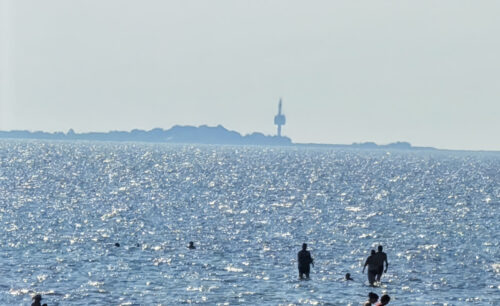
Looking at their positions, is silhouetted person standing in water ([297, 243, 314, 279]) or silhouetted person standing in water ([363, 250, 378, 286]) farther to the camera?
silhouetted person standing in water ([297, 243, 314, 279])

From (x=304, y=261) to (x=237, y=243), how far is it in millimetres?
17175

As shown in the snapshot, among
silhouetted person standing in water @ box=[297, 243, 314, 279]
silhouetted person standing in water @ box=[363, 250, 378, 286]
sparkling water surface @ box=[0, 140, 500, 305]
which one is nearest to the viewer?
sparkling water surface @ box=[0, 140, 500, 305]

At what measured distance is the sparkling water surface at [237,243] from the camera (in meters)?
46.5

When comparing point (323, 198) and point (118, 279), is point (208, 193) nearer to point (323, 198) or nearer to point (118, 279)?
point (323, 198)

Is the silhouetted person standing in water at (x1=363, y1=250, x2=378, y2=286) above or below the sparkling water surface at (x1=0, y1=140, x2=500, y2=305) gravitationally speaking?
above

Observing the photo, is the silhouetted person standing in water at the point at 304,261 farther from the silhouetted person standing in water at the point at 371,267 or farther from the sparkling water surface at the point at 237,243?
the silhouetted person standing in water at the point at 371,267

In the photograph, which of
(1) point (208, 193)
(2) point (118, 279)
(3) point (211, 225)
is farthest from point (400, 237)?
(1) point (208, 193)

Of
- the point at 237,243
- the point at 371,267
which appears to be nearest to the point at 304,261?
the point at 371,267

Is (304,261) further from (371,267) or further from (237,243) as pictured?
(237,243)

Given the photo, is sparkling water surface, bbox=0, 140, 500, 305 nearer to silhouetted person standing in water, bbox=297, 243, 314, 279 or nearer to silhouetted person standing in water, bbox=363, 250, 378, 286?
silhouetted person standing in water, bbox=363, 250, 378, 286

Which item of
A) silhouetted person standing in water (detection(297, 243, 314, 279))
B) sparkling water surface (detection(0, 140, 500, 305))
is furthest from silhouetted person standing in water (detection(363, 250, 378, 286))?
silhouetted person standing in water (detection(297, 243, 314, 279))

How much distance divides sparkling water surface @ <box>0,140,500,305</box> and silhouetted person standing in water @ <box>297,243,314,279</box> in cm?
66

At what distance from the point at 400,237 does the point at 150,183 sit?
76500 mm

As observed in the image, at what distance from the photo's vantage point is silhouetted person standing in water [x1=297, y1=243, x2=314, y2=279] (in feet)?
162
